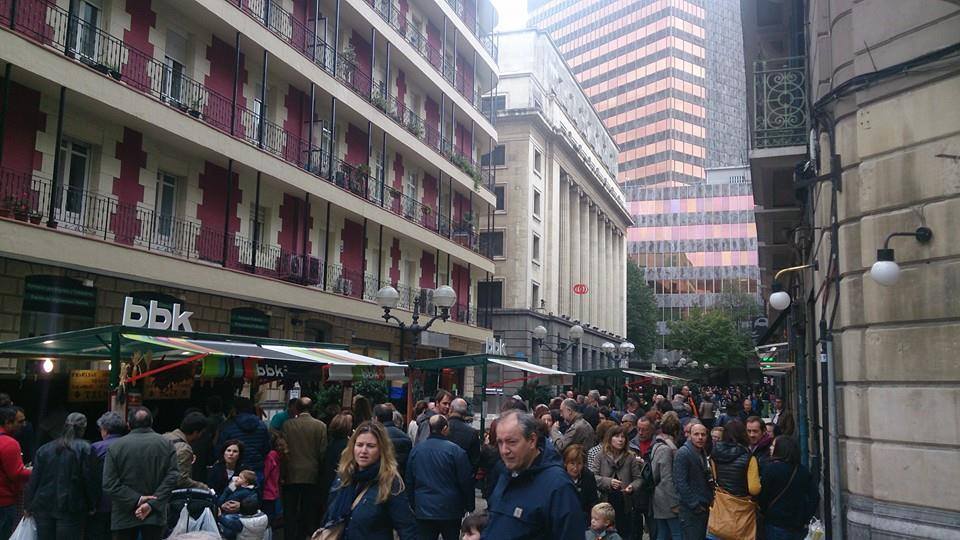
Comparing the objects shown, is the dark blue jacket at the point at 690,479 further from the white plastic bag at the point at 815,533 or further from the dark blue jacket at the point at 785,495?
the white plastic bag at the point at 815,533

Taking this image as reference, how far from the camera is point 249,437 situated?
29.7ft

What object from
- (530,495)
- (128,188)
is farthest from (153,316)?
(530,495)

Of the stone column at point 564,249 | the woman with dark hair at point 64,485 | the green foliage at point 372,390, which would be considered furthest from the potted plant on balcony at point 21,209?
the stone column at point 564,249

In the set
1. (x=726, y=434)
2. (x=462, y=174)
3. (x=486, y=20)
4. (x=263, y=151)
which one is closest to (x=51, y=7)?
(x=263, y=151)

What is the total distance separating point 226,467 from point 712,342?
64.5m

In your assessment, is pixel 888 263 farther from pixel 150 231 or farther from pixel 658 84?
pixel 658 84

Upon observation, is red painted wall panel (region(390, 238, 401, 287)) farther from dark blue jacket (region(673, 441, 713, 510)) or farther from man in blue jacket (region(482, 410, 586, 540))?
man in blue jacket (region(482, 410, 586, 540))

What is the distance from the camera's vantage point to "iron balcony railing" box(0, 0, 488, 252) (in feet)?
51.1

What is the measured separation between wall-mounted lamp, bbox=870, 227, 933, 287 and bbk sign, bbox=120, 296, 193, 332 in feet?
42.3

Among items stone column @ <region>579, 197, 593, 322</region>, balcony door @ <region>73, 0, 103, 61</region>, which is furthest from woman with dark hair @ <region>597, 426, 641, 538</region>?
stone column @ <region>579, 197, 593, 322</region>

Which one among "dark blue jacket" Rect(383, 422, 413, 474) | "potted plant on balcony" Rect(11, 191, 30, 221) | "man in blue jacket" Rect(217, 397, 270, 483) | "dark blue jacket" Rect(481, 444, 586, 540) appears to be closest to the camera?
"dark blue jacket" Rect(481, 444, 586, 540)

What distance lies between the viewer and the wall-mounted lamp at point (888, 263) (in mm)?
7867

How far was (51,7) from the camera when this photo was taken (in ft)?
50.4

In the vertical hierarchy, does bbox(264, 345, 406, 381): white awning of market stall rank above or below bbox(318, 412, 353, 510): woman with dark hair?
above
